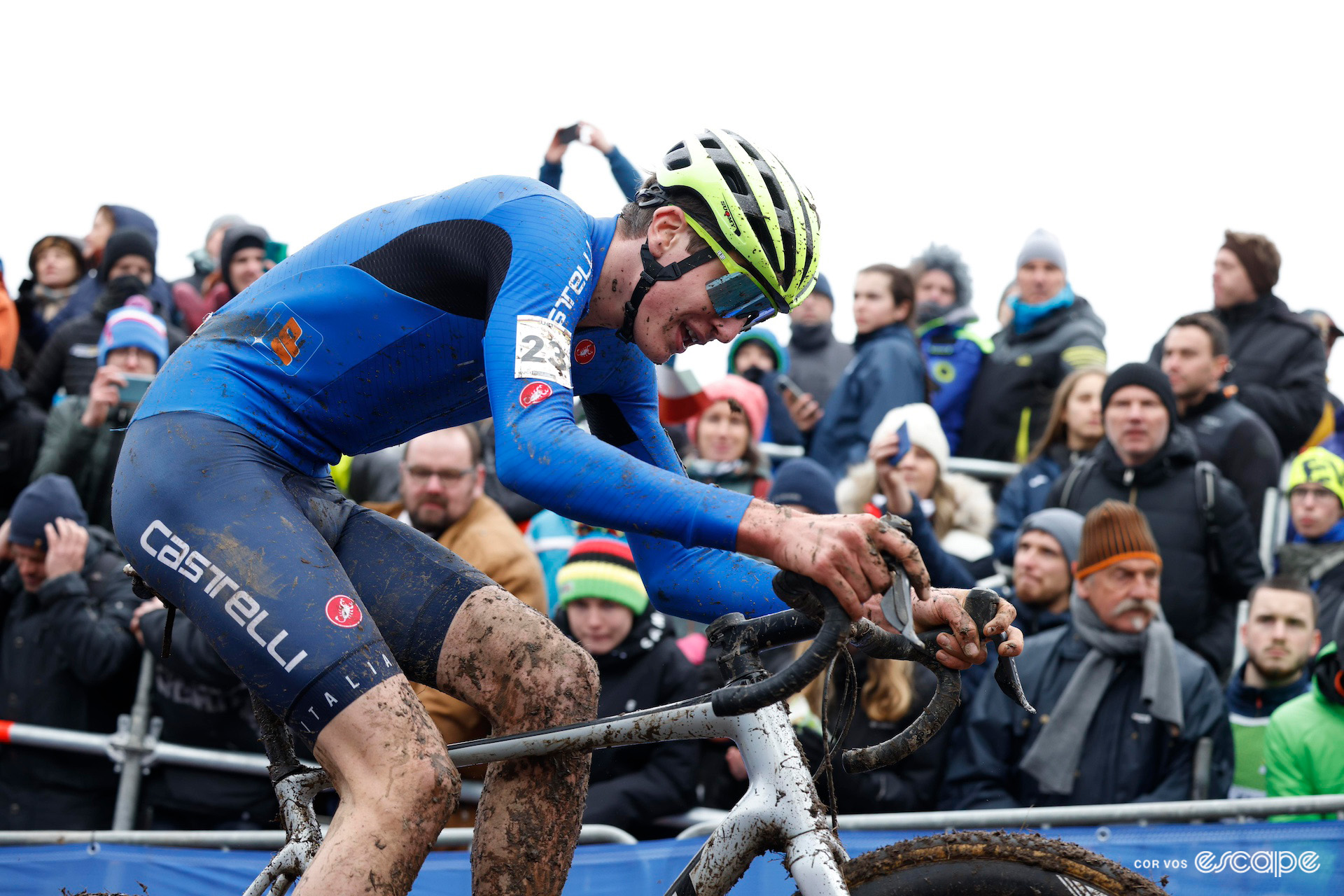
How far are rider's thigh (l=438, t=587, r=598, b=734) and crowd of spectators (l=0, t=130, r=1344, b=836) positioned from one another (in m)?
1.47

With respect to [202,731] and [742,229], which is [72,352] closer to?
[202,731]

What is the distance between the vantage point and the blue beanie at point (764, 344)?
951cm

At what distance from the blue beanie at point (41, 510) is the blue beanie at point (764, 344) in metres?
4.49

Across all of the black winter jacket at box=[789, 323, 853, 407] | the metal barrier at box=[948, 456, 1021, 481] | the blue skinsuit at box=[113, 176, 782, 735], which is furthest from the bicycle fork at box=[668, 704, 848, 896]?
the black winter jacket at box=[789, 323, 853, 407]

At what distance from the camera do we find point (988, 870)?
3.32 metres

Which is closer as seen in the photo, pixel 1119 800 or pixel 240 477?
pixel 240 477

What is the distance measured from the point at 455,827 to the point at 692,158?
Answer: 3.51m

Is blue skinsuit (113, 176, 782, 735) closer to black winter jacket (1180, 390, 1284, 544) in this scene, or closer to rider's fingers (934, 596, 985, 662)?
rider's fingers (934, 596, 985, 662)

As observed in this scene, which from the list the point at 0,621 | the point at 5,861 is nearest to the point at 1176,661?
the point at 5,861

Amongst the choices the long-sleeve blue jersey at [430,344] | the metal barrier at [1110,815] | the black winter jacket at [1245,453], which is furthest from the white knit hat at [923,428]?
the long-sleeve blue jersey at [430,344]

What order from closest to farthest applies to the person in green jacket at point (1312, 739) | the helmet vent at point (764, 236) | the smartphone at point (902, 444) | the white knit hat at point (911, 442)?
the helmet vent at point (764, 236), the person in green jacket at point (1312, 739), the smartphone at point (902, 444), the white knit hat at point (911, 442)

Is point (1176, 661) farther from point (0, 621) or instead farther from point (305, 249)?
point (0, 621)

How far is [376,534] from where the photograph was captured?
12.3ft

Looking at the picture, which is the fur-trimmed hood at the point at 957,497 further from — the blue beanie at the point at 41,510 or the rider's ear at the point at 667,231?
the blue beanie at the point at 41,510
